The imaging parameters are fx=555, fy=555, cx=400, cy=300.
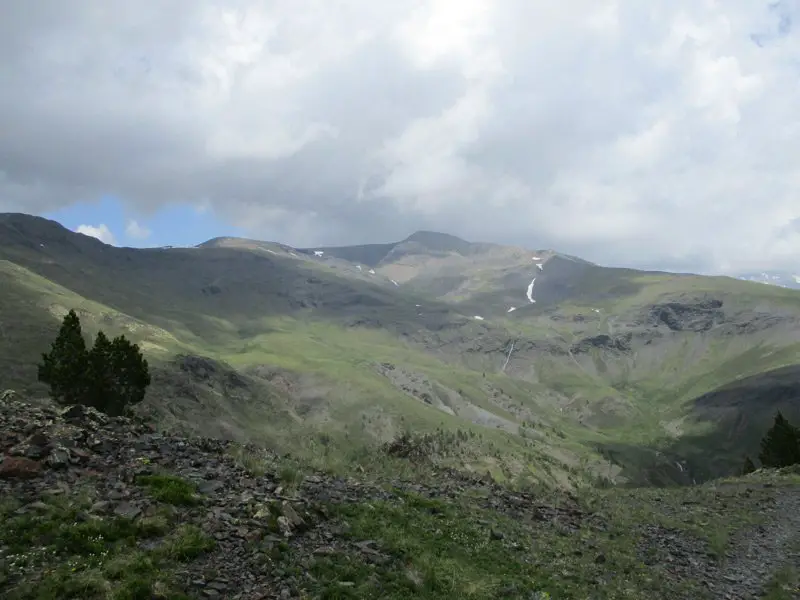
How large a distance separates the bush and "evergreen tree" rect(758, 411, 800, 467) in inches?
2828

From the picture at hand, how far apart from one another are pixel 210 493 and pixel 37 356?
17105cm

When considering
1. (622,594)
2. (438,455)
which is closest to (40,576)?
(622,594)

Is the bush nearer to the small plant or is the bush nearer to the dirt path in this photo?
the small plant

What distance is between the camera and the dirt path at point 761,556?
19.3 metres

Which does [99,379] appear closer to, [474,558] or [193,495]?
[193,495]

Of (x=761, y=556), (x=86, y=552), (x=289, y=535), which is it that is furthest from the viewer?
(x=761, y=556)

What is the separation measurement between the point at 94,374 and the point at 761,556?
4577cm

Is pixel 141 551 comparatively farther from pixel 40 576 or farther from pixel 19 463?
pixel 19 463

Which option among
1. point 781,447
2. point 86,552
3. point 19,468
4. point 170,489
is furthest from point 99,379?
point 781,447

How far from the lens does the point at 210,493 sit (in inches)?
635

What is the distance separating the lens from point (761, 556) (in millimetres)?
23469

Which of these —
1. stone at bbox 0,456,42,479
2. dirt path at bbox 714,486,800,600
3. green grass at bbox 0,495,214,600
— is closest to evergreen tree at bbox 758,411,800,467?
dirt path at bbox 714,486,800,600

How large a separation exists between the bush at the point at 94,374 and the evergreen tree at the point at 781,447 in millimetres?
71843

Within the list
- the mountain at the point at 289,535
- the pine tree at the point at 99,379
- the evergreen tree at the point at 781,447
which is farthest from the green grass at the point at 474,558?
the evergreen tree at the point at 781,447
